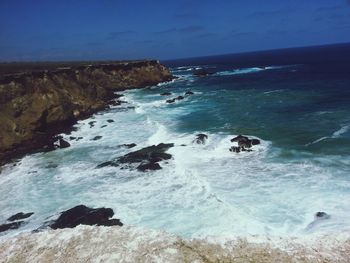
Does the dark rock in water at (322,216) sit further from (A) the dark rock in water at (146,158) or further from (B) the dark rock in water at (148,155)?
(B) the dark rock in water at (148,155)

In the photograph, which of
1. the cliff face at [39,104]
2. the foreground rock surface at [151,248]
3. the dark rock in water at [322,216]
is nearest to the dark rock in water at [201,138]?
the dark rock in water at [322,216]

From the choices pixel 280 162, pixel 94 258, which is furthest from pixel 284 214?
pixel 94 258

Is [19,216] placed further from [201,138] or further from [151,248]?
A: [201,138]

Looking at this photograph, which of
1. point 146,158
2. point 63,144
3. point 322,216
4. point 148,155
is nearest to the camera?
point 322,216

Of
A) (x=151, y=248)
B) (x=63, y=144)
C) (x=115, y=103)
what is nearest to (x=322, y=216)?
(x=151, y=248)

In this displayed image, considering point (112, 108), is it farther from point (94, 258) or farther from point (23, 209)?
point (94, 258)

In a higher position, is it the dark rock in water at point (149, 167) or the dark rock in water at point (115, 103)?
the dark rock in water at point (149, 167)

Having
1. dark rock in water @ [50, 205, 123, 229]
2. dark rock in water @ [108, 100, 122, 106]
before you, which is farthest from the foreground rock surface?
dark rock in water @ [108, 100, 122, 106]
